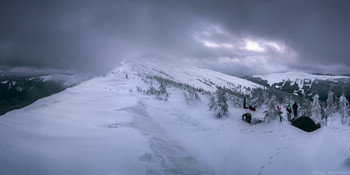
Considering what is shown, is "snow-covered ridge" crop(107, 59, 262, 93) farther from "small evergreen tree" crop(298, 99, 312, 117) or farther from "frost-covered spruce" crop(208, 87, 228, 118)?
"small evergreen tree" crop(298, 99, 312, 117)

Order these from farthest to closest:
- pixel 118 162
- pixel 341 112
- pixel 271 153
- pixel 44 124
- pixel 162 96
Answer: pixel 341 112 < pixel 162 96 < pixel 271 153 < pixel 44 124 < pixel 118 162

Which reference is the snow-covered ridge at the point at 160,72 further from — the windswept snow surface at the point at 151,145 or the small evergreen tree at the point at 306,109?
the small evergreen tree at the point at 306,109

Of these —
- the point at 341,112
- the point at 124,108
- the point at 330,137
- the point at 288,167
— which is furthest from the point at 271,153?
the point at 341,112

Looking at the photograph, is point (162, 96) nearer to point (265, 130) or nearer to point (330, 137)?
point (265, 130)

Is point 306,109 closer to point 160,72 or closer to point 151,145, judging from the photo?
point 151,145

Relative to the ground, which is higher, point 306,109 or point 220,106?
point 220,106

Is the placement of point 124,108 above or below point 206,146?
above

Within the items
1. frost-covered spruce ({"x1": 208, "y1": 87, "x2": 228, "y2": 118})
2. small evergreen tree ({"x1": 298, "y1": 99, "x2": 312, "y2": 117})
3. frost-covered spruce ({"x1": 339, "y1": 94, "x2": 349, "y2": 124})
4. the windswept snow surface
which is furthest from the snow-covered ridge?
frost-covered spruce ({"x1": 339, "y1": 94, "x2": 349, "y2": 124})

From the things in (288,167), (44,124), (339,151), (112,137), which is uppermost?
(44,124)

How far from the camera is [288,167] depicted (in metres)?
6.61

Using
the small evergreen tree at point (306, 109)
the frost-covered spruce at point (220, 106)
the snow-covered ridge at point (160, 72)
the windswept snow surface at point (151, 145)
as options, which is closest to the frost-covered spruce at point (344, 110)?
the small evergreen tree at point (306, 109)

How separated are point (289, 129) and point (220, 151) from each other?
19.7ft

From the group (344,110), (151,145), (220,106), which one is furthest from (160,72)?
(151,145)

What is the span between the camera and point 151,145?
215 inches
